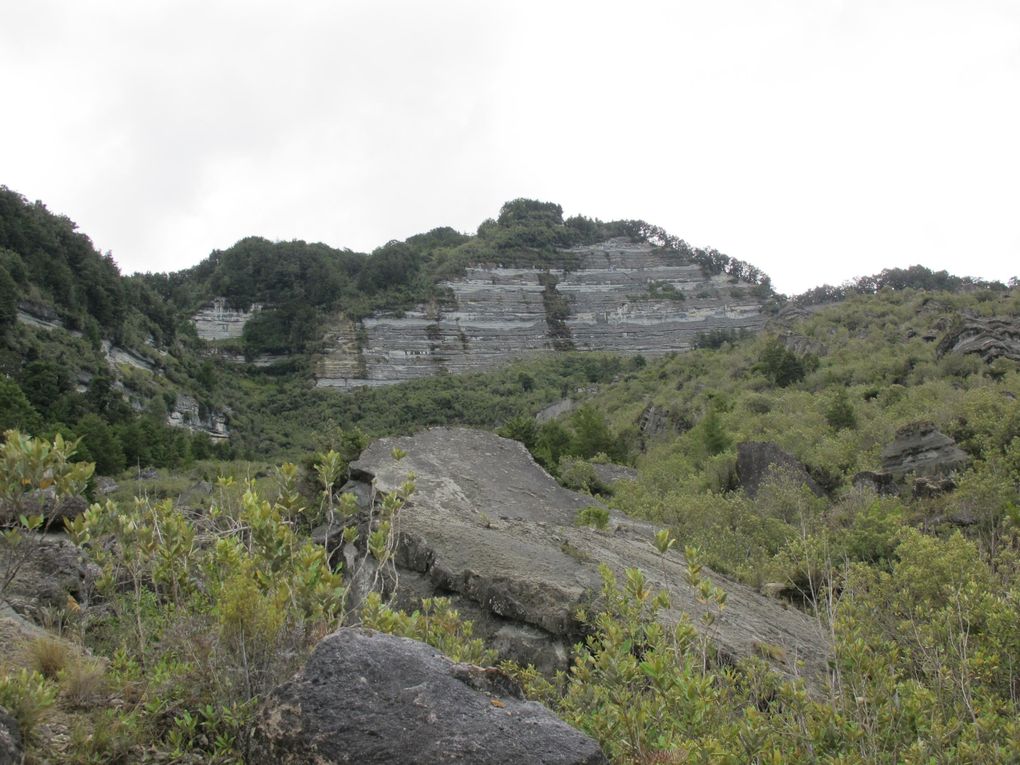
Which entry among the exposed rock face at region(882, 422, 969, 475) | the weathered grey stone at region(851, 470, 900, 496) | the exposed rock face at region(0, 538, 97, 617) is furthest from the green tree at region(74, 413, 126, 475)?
the exposed rock face at region(882, 422, 969, 475)

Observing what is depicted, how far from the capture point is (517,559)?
5941 mm

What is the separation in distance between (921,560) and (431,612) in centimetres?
377

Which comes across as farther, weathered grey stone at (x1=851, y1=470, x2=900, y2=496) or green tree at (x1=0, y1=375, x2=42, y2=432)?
green tree at (x1=0, y1=375, x2=42, y2=432)

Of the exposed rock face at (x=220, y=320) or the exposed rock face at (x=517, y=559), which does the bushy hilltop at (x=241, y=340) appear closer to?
the exposed rock face at (x=220, y=320)

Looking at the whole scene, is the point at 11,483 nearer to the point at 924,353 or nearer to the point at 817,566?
the point at 817,566

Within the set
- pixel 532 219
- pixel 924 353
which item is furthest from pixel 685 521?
pixel 532 219

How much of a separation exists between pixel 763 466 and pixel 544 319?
5942 centimetres

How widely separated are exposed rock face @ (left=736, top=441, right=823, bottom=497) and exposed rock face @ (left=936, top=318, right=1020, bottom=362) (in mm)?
9378

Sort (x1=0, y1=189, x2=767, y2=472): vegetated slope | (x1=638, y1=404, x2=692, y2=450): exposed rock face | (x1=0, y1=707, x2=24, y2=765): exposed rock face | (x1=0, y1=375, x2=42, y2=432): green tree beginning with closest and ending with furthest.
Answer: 1. (x1=0, y1=707, x2=24, y2=765): exposed rock face
2. (x1=638, y1=404, x2=692, y2=450): exposed rock face
3. (x1=0, y1=375, x2=42, y2=432): green tree
4. (x1=0, y1=189, x2=767, y2=472): vegetated slope

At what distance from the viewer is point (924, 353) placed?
70.7 ft

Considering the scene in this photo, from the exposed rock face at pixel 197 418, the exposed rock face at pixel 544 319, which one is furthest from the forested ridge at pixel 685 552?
the exposed rock face at pixel 544 319

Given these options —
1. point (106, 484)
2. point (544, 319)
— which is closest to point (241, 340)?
point (544, 319)

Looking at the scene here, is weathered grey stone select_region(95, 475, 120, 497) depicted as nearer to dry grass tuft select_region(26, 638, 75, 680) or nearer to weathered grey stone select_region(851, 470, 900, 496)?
weathered grey stone select_region(851, 470, 900, 496)

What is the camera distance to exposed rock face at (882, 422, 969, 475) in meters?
11.5
